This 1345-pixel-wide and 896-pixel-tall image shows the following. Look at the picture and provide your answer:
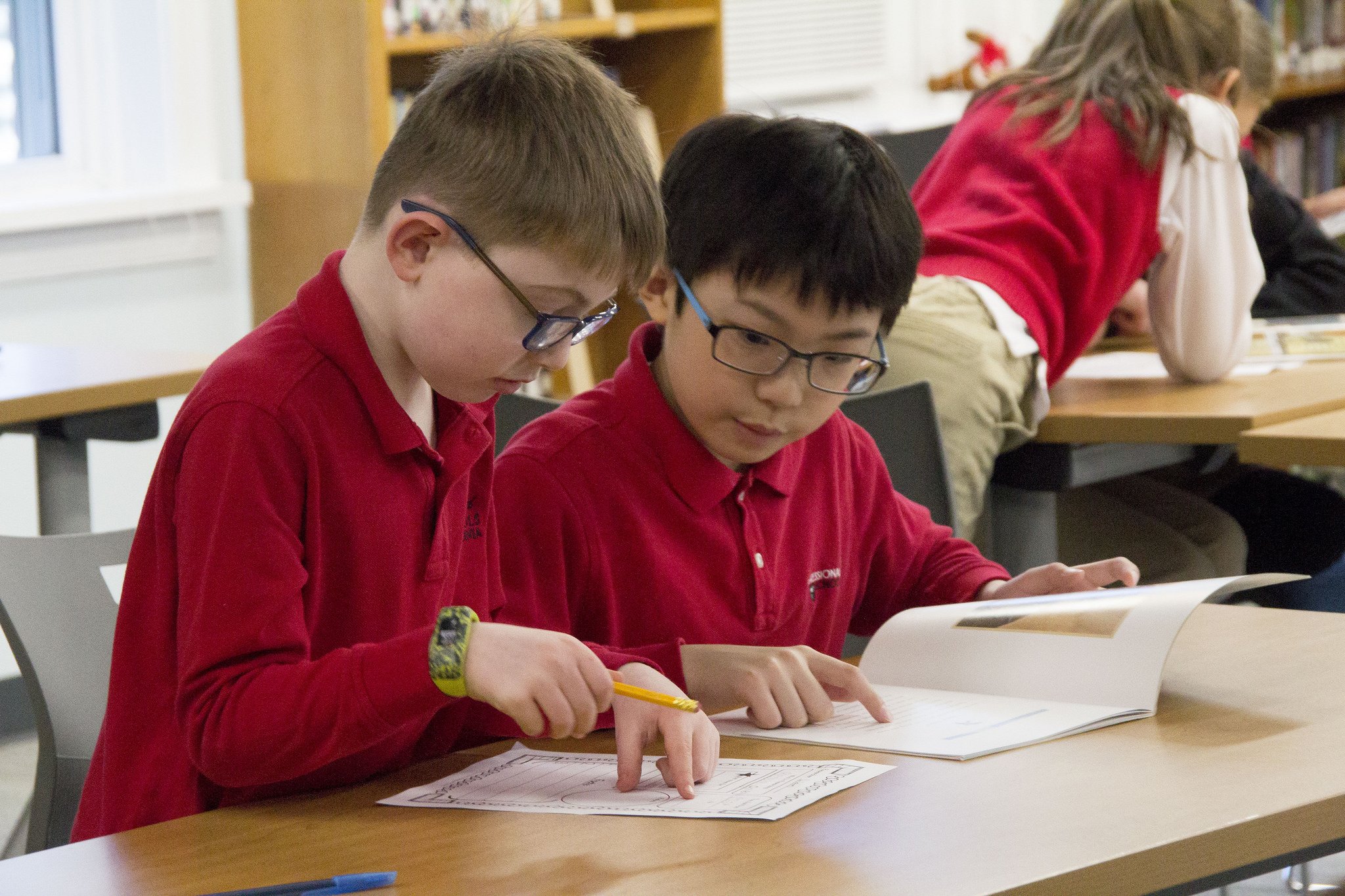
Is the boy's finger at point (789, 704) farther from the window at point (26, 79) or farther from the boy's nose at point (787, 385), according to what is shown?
the window at point (26, 79)

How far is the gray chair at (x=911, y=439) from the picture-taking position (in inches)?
73.6

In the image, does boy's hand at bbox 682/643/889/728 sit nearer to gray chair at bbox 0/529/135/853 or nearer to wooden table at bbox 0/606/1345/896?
wooden table at bbox 0/606/1345/896

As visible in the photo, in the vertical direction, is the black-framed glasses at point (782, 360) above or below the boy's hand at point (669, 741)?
above

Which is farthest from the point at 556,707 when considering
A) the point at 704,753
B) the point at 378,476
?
the point at 378,476

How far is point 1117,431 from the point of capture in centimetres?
209

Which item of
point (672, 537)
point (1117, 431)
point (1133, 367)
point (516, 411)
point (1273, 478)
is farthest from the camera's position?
point (1273, 478)

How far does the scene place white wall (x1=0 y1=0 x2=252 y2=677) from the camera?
10.1 ft

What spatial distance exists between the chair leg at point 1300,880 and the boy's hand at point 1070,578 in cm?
32

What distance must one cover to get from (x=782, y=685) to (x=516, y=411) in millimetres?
738

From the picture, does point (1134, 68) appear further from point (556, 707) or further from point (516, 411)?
point (556, 707)

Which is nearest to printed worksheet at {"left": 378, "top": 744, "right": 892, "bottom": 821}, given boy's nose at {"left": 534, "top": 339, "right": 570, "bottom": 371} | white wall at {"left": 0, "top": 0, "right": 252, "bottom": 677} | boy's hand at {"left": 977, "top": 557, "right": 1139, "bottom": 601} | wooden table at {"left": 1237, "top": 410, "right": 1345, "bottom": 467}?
boy's nose at {"left": 534, "top": 339, "right": 570, "bottom": 371}

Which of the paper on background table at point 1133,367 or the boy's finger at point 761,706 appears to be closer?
the boy's finger at point 761,706

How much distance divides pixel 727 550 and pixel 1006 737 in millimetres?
456

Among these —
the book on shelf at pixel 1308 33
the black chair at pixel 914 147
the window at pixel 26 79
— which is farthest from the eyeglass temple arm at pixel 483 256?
the book on shelf at pixel 1308 33
